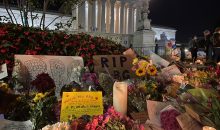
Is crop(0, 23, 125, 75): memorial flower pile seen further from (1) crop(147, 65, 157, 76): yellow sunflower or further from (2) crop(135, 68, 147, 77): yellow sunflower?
(1) crop(147, 65, 157, 76): yellow sunflower

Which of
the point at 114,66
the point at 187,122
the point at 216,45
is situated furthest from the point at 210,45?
the point at 187,122

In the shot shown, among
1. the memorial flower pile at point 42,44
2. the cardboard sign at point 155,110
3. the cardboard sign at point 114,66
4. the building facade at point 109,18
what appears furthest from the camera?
the building facade at point 109,18

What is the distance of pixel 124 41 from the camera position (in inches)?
652

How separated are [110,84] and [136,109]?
25.2 inches

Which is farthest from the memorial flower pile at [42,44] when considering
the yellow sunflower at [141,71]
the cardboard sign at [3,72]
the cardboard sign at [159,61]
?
the yellow sunflower at [141,71]

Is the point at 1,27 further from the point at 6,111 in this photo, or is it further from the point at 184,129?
the point at 184,129

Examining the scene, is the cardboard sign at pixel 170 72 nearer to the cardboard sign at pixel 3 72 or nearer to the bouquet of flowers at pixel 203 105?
the bouquet of flowers at pixel 203 105

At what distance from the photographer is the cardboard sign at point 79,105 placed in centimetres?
218

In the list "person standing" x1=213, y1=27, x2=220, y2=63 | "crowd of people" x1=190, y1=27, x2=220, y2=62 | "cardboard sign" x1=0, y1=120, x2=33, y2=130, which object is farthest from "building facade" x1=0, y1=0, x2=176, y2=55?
"cardboard sign" x1=0, y1=120, x2=33, y2=130

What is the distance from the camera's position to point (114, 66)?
13.2 feet

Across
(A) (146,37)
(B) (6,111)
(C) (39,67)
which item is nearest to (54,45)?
(C) (39,67)

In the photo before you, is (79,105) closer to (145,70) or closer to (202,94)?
(202,94)

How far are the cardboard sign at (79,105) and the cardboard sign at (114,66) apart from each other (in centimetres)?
155

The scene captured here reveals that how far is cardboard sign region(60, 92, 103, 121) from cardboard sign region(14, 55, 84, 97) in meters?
1.71
